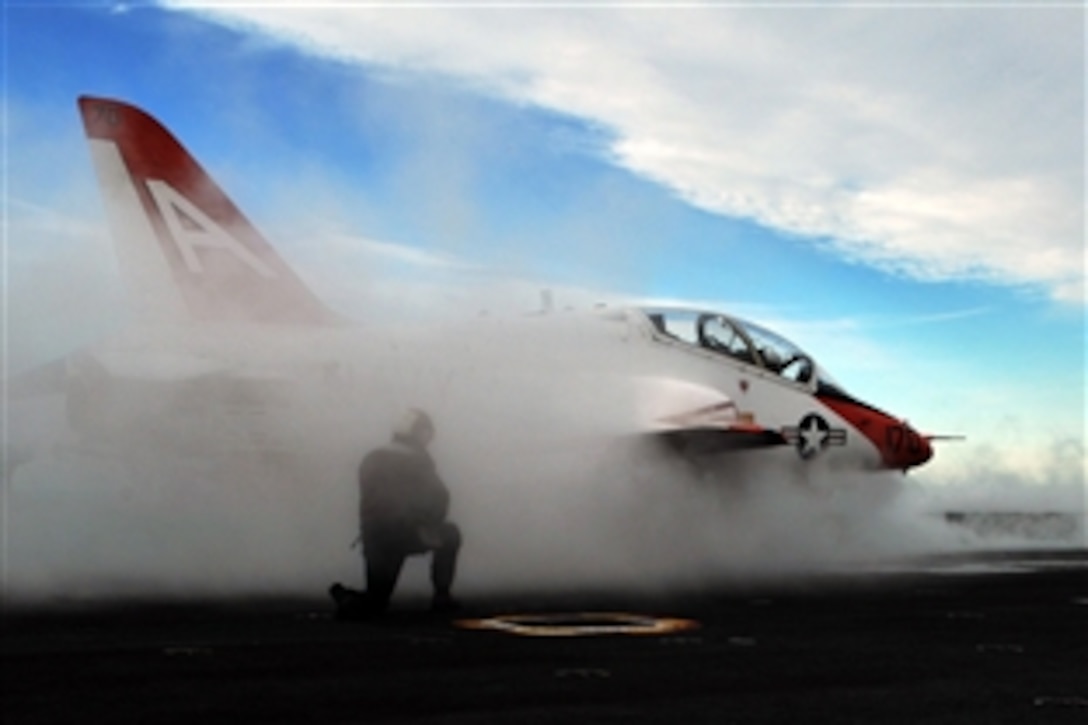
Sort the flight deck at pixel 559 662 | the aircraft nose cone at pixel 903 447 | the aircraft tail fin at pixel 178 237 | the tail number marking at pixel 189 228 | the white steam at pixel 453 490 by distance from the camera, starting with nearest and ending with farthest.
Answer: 1. the flight deck at pixel 559 662
2. the white steam at pixel 453 490
3. the aircraft tail fin at pixel 178 237
4. the tail number marking at pixel 189 228
5. the aircraft nose cone at pixel 903 447

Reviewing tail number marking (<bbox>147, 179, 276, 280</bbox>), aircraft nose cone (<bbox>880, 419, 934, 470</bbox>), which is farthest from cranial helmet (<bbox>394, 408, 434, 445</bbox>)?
aircraft nose cone (<bbox>880, 419, 934, 470</bbox>)

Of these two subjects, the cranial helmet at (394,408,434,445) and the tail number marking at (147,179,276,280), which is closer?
the cranial helmet at (394,408,434,445)

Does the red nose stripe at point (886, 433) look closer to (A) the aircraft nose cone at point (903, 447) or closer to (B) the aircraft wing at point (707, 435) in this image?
(A) the aircraft nose cone at point (903, 447)

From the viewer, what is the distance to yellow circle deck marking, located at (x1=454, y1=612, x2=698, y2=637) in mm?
10312

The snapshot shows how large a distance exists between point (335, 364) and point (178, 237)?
Result: 181 inches

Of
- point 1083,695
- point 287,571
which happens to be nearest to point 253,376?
point 287,571

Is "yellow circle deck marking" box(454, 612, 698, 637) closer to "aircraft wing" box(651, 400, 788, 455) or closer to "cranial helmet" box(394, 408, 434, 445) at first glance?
"cranial helmet" box(394, 408, 434, 445)

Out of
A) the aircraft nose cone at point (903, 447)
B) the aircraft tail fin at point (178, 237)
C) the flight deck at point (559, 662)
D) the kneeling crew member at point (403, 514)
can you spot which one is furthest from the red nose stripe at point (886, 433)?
the kneeling crew member at point (403, 514)

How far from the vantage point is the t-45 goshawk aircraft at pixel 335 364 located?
735 inches

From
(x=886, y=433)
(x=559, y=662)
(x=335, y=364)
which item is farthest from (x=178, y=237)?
(x=559, y=662)

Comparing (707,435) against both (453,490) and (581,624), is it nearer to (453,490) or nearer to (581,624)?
(453,490)

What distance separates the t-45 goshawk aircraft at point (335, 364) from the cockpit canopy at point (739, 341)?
0.03 m

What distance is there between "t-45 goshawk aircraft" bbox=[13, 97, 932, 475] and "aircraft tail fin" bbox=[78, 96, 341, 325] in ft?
0.09

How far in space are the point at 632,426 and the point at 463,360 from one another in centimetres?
335
